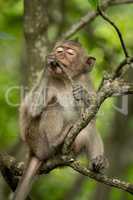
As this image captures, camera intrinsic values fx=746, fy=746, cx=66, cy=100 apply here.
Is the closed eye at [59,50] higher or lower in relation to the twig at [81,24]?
lower

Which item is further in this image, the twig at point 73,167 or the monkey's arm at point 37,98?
the monkey's arm at point 37,98

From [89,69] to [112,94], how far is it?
2.29 metres

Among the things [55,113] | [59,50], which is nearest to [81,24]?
[59,50]

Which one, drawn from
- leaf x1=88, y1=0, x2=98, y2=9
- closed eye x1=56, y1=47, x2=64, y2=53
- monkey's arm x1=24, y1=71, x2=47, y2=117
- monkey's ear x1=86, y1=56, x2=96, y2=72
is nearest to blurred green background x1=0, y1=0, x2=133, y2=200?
monkey's ear x1=86, y1=56, x2=96, y2=72

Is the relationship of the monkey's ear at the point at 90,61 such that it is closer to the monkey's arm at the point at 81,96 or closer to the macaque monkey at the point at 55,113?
the macaque monkey at the point at 55,113

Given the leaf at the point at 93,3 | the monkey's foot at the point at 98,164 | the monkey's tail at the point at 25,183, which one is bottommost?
the monkey's tail at the point at 25,183

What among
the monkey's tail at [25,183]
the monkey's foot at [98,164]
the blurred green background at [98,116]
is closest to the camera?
the monkey's foot at [98,164]

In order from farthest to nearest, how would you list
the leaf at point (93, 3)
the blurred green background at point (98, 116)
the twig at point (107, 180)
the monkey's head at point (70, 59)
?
the blurred green background at point (98, 116) → the monkey's head at point (70, 59) → the twig at point (107, 180) → the leaf at point (93, 3)

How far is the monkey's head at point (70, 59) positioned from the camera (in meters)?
7.00

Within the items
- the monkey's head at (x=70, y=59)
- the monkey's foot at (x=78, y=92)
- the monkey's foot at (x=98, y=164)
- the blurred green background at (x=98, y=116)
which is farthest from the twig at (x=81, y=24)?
the monkey's foot at (x=98, y=164)

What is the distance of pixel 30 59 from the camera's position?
7574mm

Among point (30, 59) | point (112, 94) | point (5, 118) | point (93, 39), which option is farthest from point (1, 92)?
point (112, 94)

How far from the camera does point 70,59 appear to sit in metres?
7.41

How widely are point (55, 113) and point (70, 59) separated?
0.63 metres
